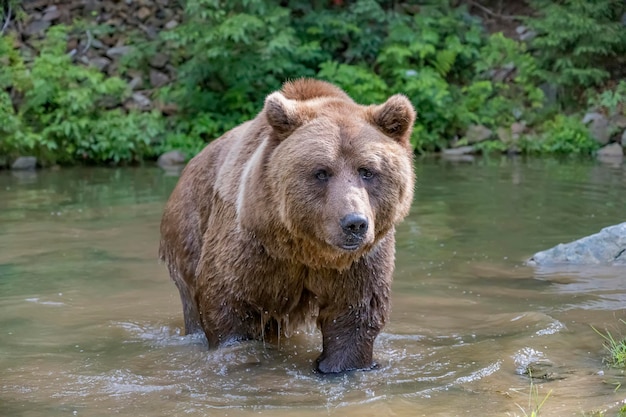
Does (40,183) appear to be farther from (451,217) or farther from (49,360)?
(49,360)

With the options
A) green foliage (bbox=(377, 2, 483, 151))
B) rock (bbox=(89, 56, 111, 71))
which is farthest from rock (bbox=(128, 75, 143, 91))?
green foliage (bbox=(377, 2, 483, 151))

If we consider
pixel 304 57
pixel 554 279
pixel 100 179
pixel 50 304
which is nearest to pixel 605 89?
pixel 304 57

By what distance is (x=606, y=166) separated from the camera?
14648 millimetres

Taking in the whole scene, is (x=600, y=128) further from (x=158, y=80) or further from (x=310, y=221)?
(x=310, y=221)

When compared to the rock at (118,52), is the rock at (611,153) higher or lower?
lower

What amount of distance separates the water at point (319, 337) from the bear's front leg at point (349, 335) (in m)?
0.09

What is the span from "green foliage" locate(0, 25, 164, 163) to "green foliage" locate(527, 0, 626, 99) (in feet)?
24.0

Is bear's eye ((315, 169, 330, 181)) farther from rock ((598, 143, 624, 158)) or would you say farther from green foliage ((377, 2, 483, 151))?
rock ((598, 143, 624, 158))

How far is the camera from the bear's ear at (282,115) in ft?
16.3

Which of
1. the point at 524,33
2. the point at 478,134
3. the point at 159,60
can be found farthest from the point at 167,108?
the point at 524,33

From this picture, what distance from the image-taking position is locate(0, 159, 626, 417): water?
4.96 m

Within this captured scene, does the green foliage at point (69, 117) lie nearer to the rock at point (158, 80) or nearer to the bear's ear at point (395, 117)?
the rock at point (158, 80)

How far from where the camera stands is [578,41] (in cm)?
1736

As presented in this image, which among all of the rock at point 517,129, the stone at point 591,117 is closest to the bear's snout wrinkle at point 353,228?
the rock at point 517,129
